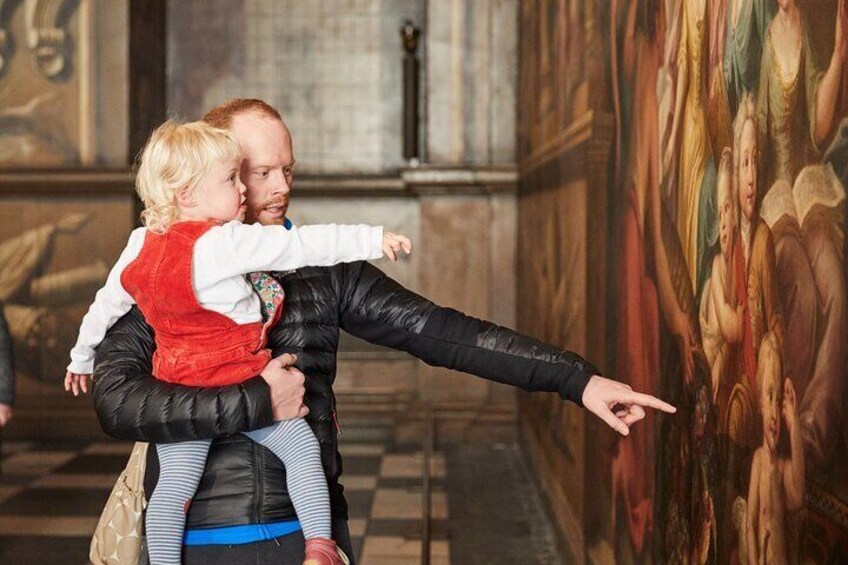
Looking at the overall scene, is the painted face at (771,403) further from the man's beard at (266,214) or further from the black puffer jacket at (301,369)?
the man's beard at (266,214)

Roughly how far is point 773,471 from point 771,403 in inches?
5.2

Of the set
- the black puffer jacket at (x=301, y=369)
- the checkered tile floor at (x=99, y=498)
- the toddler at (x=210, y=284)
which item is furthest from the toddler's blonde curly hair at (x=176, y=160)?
the checkered tile floor at (x=99, y=498)

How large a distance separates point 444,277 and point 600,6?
14.2ft

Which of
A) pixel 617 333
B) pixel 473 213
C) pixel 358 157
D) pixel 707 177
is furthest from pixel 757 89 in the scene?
pixel 358 157

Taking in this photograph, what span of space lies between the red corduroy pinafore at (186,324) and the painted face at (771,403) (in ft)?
3.32

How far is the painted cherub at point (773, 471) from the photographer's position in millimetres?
1996

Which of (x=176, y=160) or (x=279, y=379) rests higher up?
(x=176, y=160)

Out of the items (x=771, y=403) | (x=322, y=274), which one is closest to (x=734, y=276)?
(x=771, y=403)

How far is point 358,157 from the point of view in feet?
31.3

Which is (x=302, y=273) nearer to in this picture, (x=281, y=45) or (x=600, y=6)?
(x=600, y=6)

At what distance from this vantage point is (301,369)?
2377 mm

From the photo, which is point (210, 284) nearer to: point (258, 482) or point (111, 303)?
point (111, 303)

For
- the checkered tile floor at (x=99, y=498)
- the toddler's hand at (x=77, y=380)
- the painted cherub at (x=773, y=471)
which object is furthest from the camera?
the checkered tile floor at (x=99, y=498)

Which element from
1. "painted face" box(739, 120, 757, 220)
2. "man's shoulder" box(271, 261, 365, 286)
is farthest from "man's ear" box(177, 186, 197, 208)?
"painted face" box(739, 120, 757, 220)
